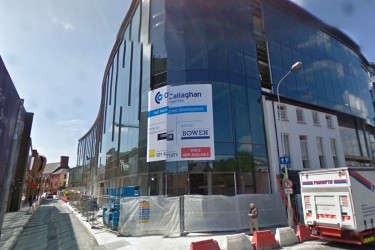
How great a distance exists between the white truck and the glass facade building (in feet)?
21.4

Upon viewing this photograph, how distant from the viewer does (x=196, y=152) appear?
15.8 metres

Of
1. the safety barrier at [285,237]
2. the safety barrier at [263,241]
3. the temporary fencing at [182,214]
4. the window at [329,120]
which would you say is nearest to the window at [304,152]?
the window at [329,120]

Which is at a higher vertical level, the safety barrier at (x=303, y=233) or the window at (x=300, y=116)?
the window at (x=300, y=116)

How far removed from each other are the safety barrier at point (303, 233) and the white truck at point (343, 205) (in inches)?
17.1

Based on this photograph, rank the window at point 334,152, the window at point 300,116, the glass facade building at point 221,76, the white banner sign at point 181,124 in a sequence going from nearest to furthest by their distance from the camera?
1. the white banner sign at point 181,124
2. the glass facade building at point 221,76
3. the window at point 300,116
4. the window at point 334,152

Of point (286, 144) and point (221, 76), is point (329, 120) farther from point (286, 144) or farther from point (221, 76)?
point (221, 76)

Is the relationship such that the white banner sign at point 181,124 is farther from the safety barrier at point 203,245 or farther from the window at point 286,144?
the safety barrier at point 203,245

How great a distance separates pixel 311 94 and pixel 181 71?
14.8 metres

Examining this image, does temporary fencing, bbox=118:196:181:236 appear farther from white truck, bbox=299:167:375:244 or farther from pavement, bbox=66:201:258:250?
white truck, bbox=299:167:375:244

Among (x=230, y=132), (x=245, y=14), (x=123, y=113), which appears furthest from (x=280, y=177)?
(x=123, y=113)

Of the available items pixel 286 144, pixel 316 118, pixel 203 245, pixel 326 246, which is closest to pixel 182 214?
pixel 203 245

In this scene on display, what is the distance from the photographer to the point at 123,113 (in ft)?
80.1

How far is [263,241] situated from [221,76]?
469 inches

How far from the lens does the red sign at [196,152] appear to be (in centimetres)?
1575
